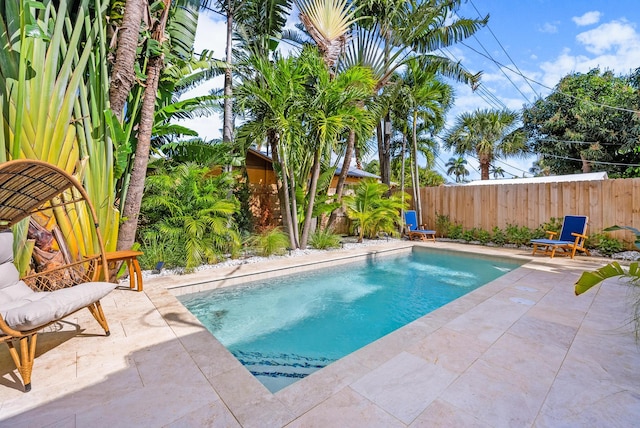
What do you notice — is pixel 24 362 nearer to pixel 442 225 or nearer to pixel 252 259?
pixel 252 259

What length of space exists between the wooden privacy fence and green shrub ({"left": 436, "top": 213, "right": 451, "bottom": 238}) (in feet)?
0.46

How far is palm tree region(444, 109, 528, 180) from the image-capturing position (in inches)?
682

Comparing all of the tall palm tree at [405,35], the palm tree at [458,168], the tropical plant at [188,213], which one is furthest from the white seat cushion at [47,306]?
the palm tree at [458,168]

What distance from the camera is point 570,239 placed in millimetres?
7191

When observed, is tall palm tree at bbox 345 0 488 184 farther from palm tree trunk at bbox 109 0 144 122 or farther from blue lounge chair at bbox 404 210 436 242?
palm tree trunk at bbox 109 0 144 122

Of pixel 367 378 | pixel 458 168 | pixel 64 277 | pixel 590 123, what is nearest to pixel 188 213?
pixel 64 277

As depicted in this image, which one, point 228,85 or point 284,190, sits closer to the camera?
point 284,190

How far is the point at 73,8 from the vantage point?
416 centimetres

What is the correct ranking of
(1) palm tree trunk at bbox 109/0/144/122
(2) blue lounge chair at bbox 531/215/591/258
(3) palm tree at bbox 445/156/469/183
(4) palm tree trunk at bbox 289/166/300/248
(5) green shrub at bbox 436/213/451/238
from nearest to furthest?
(1) palm tree trunk at bbox 109/0/144/122, (2) blue lounge chair at bbox 531/215/591/258, (4) palm tree trunk at bbox 289/166/300/248, (5) green shrub at bbox 436/213/451/238, (3) palm tree at bbox 445/156/469/183

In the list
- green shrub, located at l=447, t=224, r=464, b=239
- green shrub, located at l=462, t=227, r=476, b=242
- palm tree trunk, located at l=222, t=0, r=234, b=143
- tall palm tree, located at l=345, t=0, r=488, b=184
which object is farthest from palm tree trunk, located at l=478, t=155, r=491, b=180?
palm tree trunk, located at l=222, t=0, r=234, b=143

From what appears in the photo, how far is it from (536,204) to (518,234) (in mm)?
1012

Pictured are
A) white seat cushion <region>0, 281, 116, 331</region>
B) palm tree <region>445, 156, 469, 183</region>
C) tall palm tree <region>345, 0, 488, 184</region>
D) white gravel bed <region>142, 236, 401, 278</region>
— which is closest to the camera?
white seat cushion <region>0, 281, 116, 331</region>

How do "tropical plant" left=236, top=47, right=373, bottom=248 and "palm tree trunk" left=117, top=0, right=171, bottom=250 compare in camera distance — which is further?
"tropical plant" left=236, top=47, right=373, bottom=248

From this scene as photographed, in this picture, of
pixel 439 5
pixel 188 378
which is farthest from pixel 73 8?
pixel 439 5
